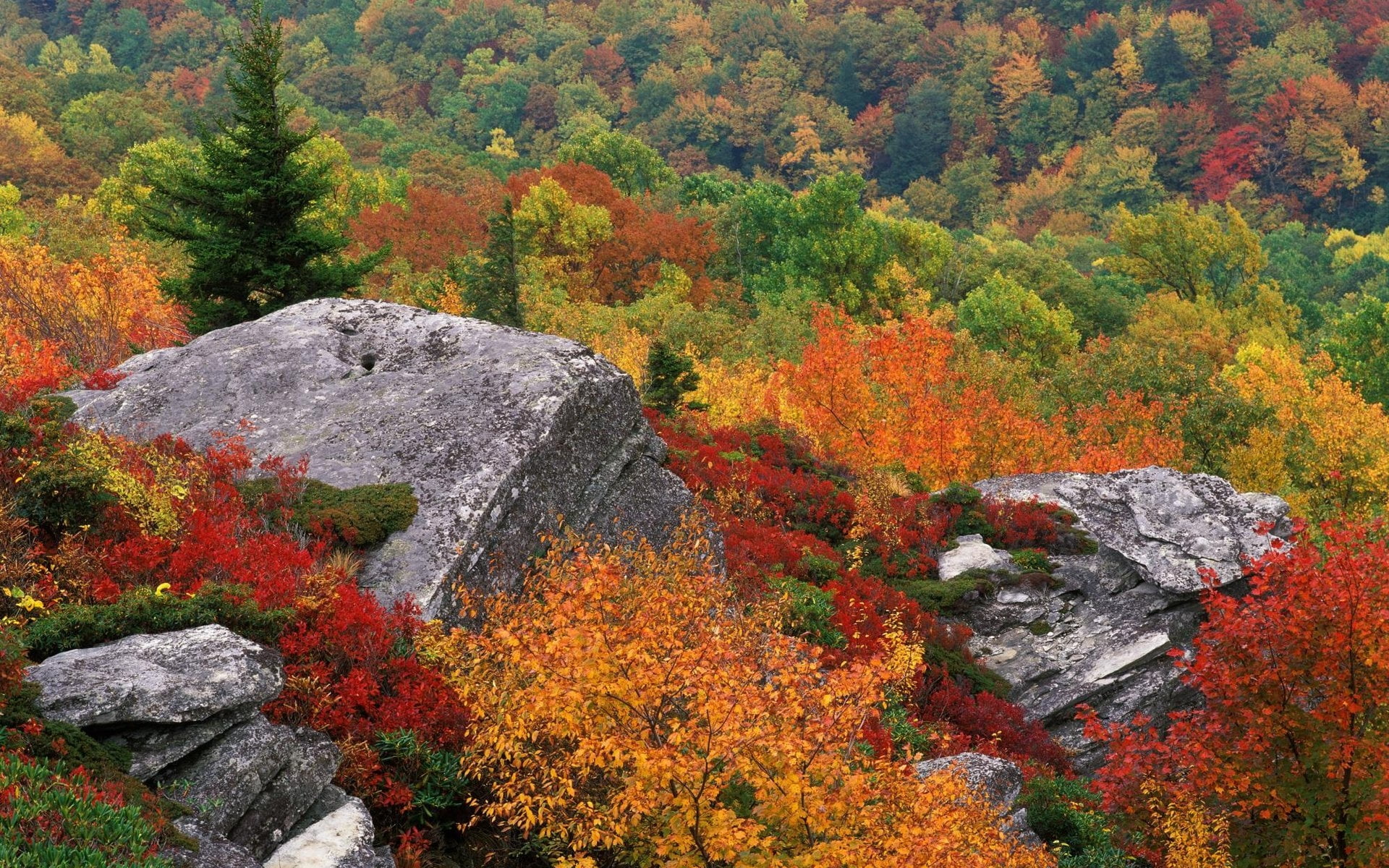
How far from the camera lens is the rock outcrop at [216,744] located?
9.28 m

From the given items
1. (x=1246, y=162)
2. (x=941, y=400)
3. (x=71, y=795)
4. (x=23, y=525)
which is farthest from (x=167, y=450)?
(x=1246, y=162)

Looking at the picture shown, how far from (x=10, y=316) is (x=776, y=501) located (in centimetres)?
1728

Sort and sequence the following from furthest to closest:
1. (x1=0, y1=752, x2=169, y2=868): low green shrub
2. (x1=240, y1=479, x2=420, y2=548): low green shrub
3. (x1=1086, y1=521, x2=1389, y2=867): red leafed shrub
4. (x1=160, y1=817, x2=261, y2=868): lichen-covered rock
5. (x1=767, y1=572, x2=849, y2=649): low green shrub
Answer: (x1=767, y1=572, x2=849, y2=649): low green shrub
(x1=240, y1=479, x2=420, y2=548): low green shrub
(x1=1086, y1=521, x2=1389, y2=867): red leafed shrub
(x1=160, y1=817, x2=261, y2=868): lichen-covered rock
(x1=0, y1=752, x2=169, y2=868): low green shrub

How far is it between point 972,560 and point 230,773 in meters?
17.4

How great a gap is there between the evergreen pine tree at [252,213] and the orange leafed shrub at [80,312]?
2245 mm

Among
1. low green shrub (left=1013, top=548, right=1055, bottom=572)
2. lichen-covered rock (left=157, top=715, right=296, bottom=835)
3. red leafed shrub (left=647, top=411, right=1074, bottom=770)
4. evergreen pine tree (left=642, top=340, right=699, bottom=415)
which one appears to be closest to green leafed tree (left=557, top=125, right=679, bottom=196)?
evergreen pine tree (left=642, top=340, right=699, bottom=415)

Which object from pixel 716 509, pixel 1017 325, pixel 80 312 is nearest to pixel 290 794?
pixel 716 509

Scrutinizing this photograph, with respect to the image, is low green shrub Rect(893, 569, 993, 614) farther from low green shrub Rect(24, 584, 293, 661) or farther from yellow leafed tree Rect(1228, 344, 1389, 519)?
yellow leafed tree Rect(1228, 344, 1389, 519)

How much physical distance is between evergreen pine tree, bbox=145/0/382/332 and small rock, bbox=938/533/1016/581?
1337 cm

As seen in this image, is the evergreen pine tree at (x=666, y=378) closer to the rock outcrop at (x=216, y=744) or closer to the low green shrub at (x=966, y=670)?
the low green shrub at (x=966, y=670)

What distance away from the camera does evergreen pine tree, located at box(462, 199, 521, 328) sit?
34.3 m

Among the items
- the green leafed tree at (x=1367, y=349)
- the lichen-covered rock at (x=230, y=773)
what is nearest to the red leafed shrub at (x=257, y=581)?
the lichen-covered rock at (x=230, y=773)

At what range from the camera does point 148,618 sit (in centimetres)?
1073

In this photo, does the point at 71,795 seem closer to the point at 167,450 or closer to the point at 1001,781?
the point at 167,450
